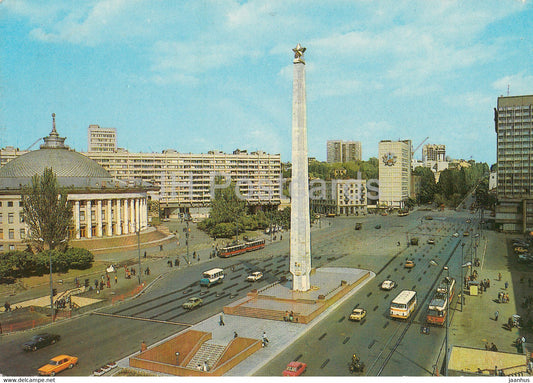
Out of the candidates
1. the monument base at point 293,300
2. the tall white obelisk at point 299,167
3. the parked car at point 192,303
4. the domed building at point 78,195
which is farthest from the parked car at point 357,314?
the domed building at point 78,195

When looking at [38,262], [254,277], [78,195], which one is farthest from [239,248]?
[38,262]

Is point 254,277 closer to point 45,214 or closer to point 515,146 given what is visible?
point 45,214

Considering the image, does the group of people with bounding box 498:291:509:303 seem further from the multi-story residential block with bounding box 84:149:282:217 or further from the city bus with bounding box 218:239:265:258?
the multi-story residential block with bounding box 84:149:282:217

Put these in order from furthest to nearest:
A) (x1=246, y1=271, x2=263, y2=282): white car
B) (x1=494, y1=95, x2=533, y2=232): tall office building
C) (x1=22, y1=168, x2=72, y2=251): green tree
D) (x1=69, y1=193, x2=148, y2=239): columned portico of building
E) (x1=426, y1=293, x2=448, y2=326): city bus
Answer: (x1=494, y1=95, x2=533, y2=232): tall office building < (x1=69, y1=193, x2=148, y2=239): columned portico of building < (x1=22, y1=168, x2=72, y2=251): green tree < (x1=246, y1=271, x2=263, y2=282): white car < (x1=426, y1=293, x2=448, y2=326): city bus

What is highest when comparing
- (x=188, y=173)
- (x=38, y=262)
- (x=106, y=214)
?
(x=188, y=173)

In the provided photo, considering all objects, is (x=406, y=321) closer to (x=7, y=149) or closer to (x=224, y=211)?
(x=224, y=211)

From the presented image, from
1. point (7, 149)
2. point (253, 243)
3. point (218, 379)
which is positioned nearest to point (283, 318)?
point (218, 379)

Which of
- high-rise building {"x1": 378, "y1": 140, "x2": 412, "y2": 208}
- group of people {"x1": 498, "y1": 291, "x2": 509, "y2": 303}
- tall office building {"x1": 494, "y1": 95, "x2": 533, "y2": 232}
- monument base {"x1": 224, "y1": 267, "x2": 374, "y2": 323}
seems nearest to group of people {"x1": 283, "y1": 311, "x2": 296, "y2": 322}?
monument base {"x1": 224, "y1": 267, "x2": 374, "y2": 323}
